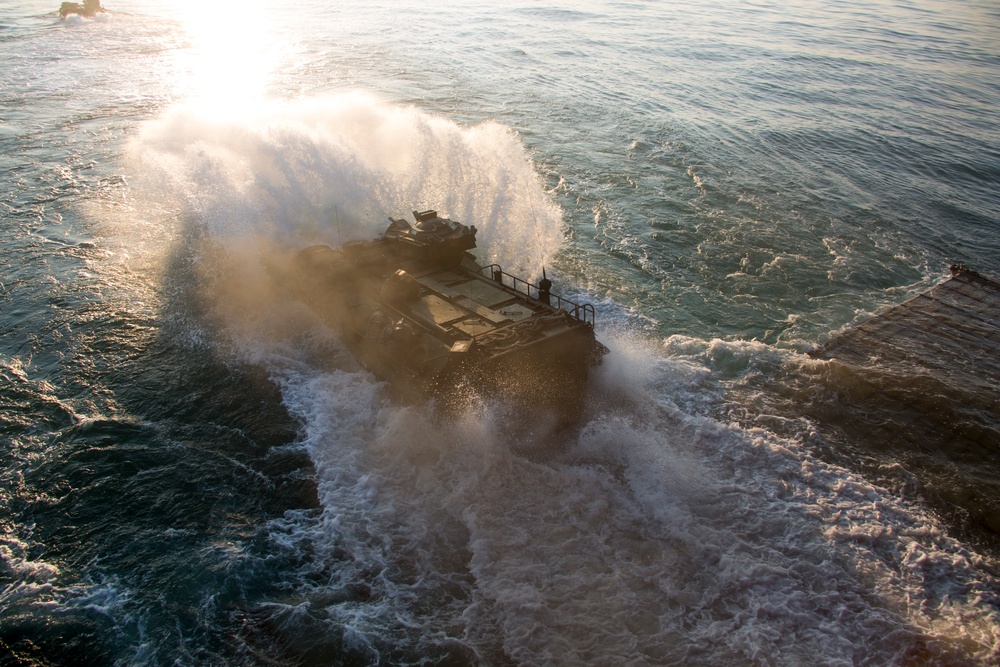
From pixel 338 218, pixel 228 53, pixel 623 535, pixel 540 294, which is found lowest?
pixel 623 535

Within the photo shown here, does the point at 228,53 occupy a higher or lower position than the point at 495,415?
higher

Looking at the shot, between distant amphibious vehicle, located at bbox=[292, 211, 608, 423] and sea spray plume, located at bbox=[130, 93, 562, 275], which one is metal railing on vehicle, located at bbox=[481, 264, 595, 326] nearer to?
distant amphibious vehicle, located at bbox=[292, 211, 608, 423]

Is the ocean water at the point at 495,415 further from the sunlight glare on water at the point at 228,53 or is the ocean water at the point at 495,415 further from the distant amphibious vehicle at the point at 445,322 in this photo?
the sunlight glare on water at the point at 228,53

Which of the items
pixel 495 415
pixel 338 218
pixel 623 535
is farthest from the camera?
pixel 338 218

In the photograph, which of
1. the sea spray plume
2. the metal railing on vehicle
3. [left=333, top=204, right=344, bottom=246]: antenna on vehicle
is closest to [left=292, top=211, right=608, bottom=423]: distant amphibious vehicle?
the metal railing on vehicle

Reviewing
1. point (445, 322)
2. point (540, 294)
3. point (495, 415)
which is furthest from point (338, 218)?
point (495, 415)

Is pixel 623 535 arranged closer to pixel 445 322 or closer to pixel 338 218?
pixel 445 322

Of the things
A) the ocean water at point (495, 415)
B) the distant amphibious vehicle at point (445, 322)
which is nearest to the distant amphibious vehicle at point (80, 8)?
the ocean water at point (495, 415)
